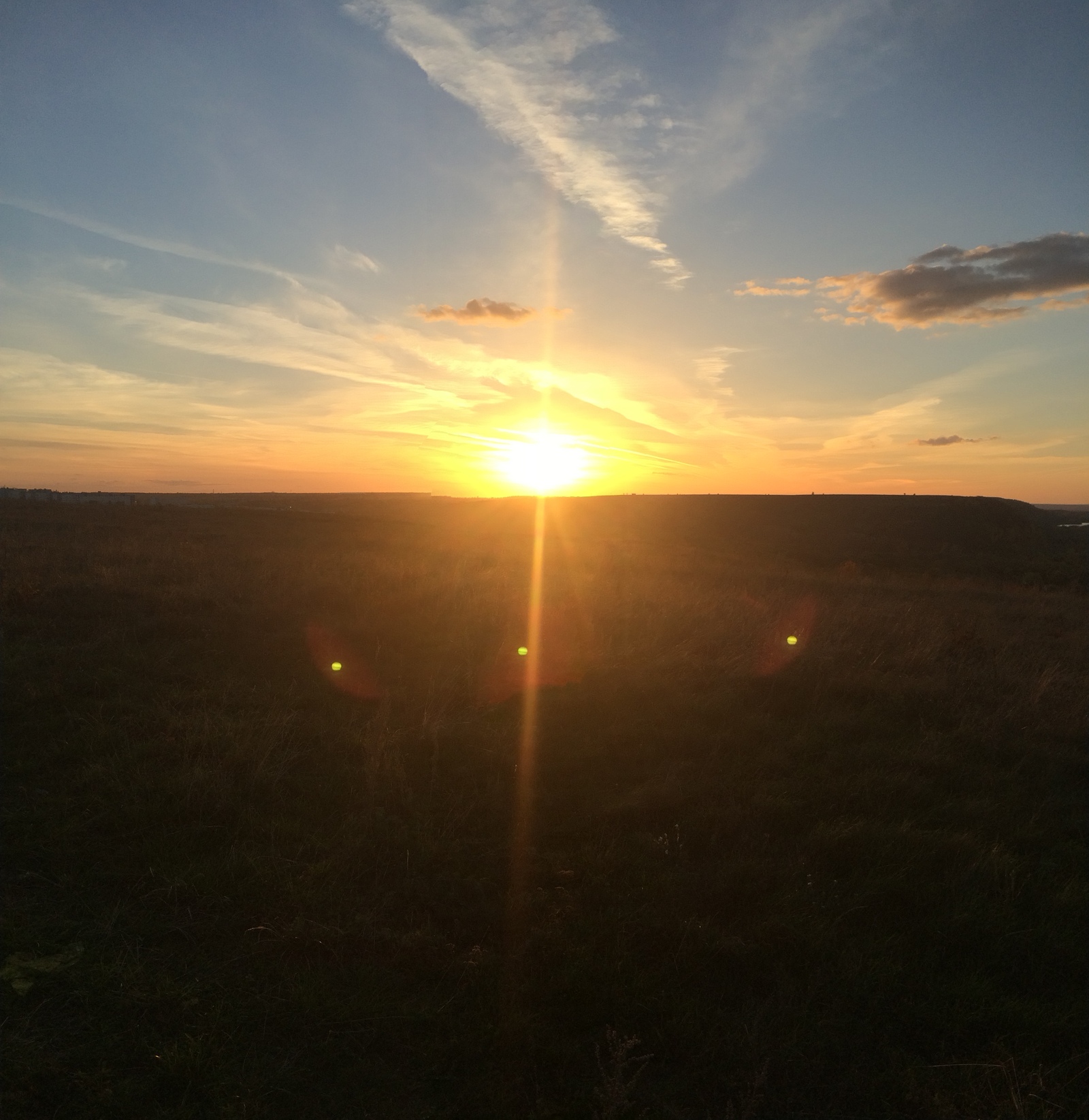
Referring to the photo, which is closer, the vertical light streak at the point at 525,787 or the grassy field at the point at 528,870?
the grassy field at the point at 528,870

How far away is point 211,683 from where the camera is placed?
6.43 meters

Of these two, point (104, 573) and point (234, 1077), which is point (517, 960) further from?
point (104, 573)

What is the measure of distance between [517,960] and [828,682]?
4883 millimetres

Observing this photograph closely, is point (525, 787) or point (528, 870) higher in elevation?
point (525, 787)

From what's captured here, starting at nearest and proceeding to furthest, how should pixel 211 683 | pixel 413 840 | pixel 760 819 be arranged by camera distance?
pixel 413 840
pixel 760 819
pixel 211 683

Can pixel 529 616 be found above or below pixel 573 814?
above

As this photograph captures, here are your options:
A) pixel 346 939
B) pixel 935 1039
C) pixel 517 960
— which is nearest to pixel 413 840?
pixel 346 939

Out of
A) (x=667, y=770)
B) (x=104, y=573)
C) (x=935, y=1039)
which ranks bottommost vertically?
(x=935, y=1039)

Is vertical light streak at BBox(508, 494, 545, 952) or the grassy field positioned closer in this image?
the grassy field

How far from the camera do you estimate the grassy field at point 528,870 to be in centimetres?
290

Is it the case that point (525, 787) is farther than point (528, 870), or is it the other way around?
point (525, 787)

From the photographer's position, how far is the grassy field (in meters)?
2.90

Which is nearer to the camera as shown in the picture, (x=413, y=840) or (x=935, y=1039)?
(x=935, y=1039)

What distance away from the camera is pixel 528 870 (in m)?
4.17
